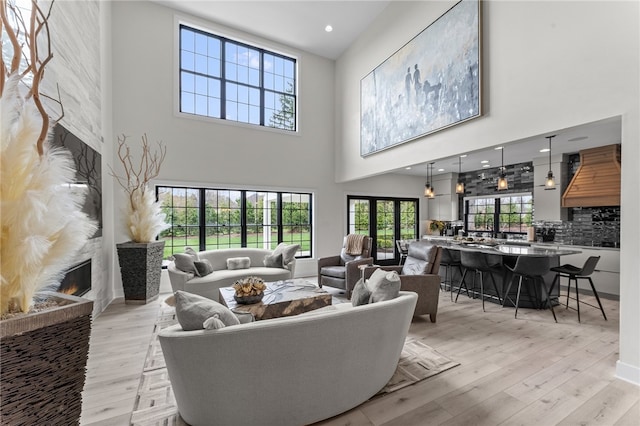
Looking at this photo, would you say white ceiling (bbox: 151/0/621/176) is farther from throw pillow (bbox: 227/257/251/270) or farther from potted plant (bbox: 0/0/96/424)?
potted plant (bbox: 0/0/96/424)

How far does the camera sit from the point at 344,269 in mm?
5094

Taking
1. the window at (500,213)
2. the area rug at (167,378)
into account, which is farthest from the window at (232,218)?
the window at (500,213)

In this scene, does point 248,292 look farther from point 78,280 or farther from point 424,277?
point 424,277

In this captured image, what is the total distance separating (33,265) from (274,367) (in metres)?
1.28

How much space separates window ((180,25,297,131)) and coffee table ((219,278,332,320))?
420cm

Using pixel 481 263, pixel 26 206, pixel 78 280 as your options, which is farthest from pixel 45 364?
pixel 481 263

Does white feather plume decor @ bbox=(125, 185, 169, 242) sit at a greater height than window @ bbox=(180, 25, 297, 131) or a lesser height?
lesser

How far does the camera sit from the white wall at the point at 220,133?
5.17m

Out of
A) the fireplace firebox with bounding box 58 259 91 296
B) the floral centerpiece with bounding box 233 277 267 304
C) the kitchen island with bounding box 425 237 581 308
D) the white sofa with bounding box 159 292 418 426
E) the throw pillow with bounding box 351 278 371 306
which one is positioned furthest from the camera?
the kitchen island with bounding box 425 237 581 308

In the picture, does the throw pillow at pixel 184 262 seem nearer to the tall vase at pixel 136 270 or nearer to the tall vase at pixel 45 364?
the tall vase at pixel 136 270

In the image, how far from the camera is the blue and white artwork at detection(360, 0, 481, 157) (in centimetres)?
382

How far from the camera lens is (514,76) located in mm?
3352

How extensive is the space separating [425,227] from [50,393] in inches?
356

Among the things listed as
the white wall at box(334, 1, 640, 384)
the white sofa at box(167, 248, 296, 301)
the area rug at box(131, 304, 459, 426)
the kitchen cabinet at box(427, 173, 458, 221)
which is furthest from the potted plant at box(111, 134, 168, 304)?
the kitchen cabinet at box(427, 173, 458, 221)
